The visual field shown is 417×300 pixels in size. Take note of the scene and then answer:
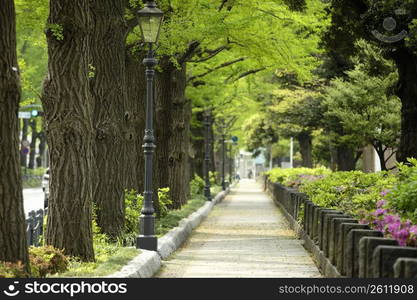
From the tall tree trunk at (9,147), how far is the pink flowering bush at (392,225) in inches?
165

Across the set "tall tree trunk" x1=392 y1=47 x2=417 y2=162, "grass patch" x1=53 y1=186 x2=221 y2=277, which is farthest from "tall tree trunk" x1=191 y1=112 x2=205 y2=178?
"grass patch" x1=53 y1=186 x2=221 y2=277

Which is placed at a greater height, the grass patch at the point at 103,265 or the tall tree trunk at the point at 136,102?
the tall tree trunk at the point at 136,102

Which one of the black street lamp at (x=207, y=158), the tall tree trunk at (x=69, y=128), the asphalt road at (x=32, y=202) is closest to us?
the tall tree trunk at (x=69, y=128)

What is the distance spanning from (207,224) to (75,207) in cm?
1551

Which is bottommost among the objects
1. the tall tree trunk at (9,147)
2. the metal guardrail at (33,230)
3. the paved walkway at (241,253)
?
the paved walkway at (241,253)

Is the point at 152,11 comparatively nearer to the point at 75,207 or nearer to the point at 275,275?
the point at 75,207

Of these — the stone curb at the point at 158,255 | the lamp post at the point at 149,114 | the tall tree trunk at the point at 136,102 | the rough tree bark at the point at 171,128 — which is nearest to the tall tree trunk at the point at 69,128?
the stone curb at the point at 158,255

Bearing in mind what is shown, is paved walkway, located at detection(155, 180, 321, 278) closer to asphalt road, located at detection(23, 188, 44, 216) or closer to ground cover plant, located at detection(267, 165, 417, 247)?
ground cover plant, located at detection(267, 165, 417, 247)

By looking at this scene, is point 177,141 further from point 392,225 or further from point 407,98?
point 392,225

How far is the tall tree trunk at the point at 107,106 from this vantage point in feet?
59.0

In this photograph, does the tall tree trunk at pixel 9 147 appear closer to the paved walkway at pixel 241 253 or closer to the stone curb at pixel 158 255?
the stone curb at pixel 158 255

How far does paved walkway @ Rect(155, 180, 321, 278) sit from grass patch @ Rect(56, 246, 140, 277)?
0.68m

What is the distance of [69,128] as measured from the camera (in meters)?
14.3

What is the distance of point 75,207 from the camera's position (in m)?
14.3
